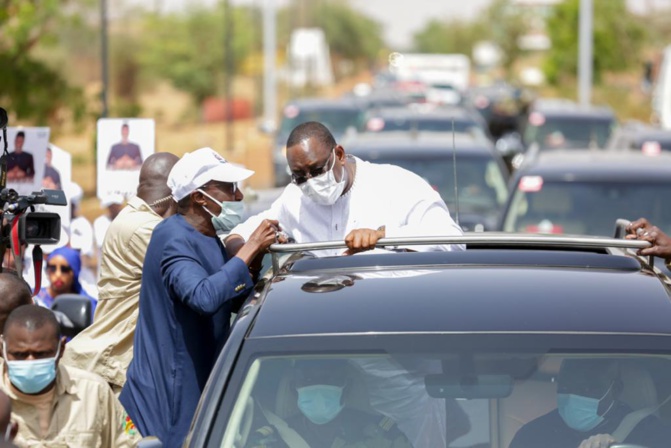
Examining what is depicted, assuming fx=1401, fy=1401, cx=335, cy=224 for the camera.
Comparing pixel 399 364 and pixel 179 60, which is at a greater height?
pixel 179 60

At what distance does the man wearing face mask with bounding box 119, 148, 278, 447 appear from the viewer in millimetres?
4516

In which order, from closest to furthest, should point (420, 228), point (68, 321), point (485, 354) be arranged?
1. point (485, 354)
2. point (420, 228)
3. point (68, 321)

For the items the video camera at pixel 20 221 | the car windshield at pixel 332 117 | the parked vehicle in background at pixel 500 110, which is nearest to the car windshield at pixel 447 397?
the video camera at pixel 20 221

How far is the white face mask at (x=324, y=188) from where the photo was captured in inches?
202

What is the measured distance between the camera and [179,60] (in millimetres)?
58719

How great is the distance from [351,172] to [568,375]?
1.72 m

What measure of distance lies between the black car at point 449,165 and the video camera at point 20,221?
575 cm

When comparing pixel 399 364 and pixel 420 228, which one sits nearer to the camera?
pixel 399 364

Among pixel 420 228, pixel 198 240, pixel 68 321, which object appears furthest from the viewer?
pixel 68 321

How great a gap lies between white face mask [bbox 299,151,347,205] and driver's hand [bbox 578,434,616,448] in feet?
5.60

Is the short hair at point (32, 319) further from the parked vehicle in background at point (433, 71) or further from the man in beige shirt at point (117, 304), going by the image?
the parked vehicle in background at point (433, 71)

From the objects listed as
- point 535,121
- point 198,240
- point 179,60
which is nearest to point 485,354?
point 198,240

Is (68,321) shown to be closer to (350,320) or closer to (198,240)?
(198,240)

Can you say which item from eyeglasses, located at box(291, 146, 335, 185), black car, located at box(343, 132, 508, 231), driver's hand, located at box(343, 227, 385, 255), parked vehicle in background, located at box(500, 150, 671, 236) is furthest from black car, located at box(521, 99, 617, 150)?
driver's hand, located at box(343, 227, 385, 255)
